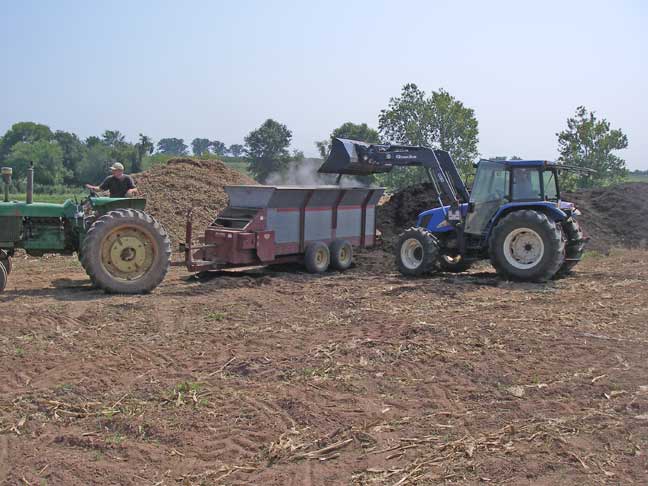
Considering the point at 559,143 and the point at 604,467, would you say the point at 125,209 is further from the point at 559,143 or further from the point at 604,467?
the point at 559,143

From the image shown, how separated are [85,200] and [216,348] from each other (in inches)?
180

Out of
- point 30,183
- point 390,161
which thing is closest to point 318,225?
point 390,161

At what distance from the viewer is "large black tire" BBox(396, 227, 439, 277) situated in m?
12.6

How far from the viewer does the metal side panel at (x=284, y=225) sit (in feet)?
40.1

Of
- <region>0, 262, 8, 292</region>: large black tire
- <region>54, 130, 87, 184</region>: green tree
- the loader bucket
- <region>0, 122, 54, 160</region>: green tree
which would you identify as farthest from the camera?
<region>0, 122, 54, 160</region>: green tree

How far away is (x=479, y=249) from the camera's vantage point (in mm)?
12750

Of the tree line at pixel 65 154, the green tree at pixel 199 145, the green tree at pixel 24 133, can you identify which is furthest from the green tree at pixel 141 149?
the green tree at pixel 199 145

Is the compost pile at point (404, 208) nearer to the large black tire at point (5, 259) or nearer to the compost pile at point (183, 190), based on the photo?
the compost pile at point (183, 190)

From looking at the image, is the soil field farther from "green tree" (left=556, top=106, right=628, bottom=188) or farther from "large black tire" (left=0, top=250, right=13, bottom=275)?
"green tree" (left=556, top=106, right=628, bottom=188)

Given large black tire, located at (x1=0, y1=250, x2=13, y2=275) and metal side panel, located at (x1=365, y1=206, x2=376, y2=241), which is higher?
metal side panel, located at (x1=365, y1=206, x2=376, y2=241)

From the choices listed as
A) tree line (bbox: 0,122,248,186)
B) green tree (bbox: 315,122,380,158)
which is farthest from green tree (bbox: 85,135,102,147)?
green tree (bbox: 315,122,380,158)

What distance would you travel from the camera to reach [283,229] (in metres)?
12.5

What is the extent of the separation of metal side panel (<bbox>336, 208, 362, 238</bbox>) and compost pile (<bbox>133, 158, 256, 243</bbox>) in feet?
13.9

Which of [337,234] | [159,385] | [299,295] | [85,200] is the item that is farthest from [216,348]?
[337,234]
